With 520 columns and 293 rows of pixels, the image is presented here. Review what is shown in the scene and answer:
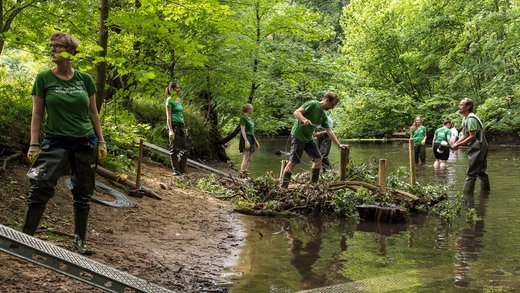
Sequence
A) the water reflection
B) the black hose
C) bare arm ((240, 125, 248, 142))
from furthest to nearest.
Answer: bare arm ((240, 125, 248, 142)), the black hose, the water reflection

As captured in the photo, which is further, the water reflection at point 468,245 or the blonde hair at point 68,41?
the water reflection at point 468,245

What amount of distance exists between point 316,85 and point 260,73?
2.26m

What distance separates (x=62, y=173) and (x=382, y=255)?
3.86 metres

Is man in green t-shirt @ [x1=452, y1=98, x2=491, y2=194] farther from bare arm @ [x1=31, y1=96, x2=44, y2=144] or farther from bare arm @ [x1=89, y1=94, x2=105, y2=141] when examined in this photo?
bare arm @ [x1=31, y1=96, x2=44, y2=144]

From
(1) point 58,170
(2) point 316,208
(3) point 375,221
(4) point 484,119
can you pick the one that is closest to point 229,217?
(2) point 316,208

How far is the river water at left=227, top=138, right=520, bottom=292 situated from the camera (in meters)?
5.05

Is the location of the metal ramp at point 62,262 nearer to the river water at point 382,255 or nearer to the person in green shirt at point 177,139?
the river water at point 382,255

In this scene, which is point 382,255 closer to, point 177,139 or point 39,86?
point 39,86

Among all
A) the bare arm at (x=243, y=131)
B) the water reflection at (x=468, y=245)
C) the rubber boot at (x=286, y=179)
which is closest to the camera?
the water reflection at (x=468, y=245)

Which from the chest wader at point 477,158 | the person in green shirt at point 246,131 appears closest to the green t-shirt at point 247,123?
the person in green shirt at point 246,131

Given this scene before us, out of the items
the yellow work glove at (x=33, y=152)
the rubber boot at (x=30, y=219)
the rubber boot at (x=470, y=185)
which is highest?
the yellow work glove at (x=33, y=152)

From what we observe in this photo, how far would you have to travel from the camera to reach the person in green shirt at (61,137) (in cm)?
454

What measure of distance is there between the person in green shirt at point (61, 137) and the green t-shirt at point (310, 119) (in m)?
5.20

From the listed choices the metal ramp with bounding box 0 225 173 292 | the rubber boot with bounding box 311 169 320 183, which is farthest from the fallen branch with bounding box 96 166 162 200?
the metal ramp with bounding box 0 225 173 292
